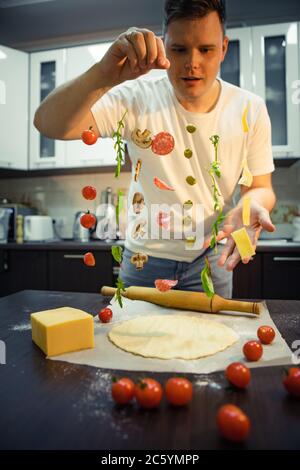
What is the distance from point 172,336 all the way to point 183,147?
0.60 m

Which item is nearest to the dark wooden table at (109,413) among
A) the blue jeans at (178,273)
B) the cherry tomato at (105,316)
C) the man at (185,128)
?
the cherry tomato at (105,316)

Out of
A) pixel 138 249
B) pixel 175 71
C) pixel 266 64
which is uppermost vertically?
pixel 266 64

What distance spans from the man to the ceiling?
149 centimetres

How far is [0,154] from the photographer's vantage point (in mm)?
2541

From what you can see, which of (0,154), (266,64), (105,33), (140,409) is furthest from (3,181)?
(140,409)

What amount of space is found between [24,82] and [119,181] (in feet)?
3.14

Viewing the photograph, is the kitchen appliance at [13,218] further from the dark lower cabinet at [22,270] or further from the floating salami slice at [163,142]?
the floating salami slice at [163,142]

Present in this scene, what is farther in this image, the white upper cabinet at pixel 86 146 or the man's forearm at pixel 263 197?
the white upper cabinet at pixel 86 146

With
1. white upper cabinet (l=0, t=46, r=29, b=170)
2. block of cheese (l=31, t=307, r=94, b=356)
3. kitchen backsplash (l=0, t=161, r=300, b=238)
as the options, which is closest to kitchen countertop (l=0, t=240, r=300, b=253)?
kitchen backsplash (l=0, t=161, r=300, b=238)

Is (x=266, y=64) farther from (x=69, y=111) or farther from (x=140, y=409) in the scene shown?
(x=140, y=409)

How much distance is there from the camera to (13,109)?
2.58 metres

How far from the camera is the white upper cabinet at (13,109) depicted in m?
2.53

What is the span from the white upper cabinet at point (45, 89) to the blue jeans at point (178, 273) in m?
1.59

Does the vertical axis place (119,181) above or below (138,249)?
above
